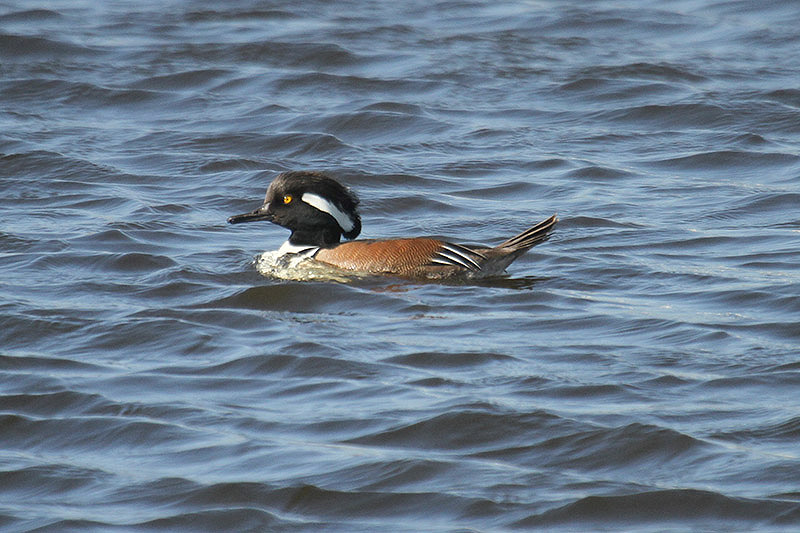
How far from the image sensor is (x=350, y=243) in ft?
34.8

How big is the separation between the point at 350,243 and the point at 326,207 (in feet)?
1.16

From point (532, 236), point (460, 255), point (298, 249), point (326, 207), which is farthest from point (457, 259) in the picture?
point (298, 249)

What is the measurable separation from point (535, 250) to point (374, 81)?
658 centimetres

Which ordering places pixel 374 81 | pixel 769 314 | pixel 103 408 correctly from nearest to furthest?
pixel 103 408, pixel 769 314, pixel 374 81

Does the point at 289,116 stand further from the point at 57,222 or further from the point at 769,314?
the point at 769,314

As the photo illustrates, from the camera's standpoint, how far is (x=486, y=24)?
19.7 metres

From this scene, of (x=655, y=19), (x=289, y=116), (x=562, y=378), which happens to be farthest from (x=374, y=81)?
(x=562, y=378)

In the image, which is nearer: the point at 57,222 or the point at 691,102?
the point at 57,222

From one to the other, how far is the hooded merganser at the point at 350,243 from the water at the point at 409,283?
157 mm

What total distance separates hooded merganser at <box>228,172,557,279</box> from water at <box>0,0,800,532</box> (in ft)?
0.51

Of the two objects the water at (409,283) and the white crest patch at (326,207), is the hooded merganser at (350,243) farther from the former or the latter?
the water at (409,283)

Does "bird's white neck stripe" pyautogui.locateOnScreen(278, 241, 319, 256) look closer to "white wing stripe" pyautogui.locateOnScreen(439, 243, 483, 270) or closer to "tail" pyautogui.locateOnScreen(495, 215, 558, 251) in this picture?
"white wing stripe" pyautogui.locateOnScreen(439, 243, 483, 270)

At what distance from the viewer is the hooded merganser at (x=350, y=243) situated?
10.2 meters

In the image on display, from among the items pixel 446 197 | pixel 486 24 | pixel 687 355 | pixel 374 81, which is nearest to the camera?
pixel 687 355
